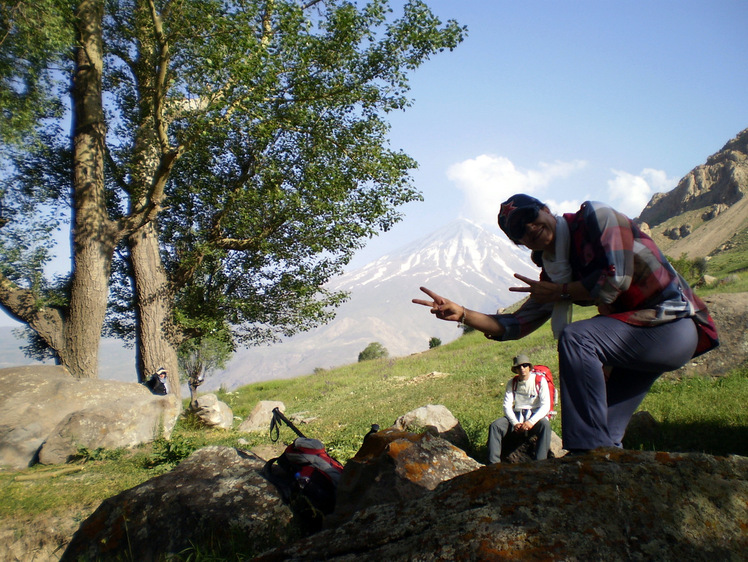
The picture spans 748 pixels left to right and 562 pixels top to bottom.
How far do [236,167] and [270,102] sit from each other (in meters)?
3.10

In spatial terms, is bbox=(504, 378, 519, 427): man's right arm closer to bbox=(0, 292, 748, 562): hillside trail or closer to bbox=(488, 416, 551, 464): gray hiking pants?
bbox=(488, 416, 551, 464): gray hiking pants

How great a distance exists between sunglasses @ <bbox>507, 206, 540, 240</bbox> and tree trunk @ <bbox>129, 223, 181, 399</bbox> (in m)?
13.2

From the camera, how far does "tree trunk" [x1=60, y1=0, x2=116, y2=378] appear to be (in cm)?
1231

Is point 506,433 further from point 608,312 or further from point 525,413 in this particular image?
point 608,312

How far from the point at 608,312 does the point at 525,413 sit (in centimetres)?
Answer: 568

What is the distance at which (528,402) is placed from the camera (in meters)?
8.09

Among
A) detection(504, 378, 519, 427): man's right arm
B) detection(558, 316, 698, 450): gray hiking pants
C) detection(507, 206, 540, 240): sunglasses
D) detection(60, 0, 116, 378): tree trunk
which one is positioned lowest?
detection(504, 378, 519, 427): man's right arm

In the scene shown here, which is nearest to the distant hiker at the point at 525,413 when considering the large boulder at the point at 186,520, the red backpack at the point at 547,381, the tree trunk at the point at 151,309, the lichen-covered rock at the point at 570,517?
the red backpack at the point at 547,381

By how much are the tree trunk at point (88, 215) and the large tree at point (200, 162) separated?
0.13 feet

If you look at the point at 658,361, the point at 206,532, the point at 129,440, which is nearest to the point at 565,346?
the point at 658,361

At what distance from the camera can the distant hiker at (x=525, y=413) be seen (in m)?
7.66

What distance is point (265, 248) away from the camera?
15195 millimetres

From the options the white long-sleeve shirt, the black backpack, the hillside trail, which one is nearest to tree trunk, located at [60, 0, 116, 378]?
the hillside trail

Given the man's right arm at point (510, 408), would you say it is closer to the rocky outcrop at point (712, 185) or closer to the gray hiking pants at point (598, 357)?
the gray hiking pants at point (598, 357)
